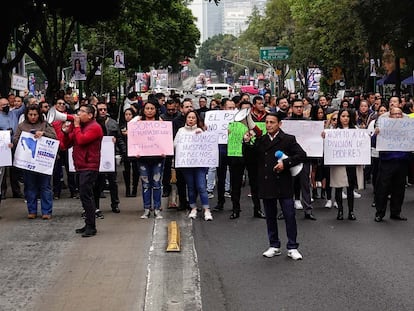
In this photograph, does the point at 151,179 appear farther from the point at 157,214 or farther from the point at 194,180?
the point at 194,180

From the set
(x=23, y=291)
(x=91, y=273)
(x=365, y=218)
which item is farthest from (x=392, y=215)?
(x=23, y=291)

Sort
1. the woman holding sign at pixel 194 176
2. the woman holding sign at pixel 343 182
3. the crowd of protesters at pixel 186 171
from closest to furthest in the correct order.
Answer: the crowd of protesters at pixel 186 171 < the woman holding sign at pixel 343 182 < the woman holding sign at pixel 194 176

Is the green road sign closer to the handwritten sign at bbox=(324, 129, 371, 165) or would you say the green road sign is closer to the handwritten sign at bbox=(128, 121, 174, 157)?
the handwritten sign at bbox=(324, 129, 371, 165)

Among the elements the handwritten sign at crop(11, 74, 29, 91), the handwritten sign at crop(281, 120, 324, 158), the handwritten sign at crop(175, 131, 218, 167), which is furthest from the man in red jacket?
the handwritten sign at crop(11, 74, 29, 91)

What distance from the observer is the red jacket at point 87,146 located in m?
10.1

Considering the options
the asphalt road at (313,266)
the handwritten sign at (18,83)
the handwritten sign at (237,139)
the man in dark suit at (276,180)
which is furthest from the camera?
the handwritten sign at (18,83)

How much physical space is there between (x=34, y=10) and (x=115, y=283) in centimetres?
1178

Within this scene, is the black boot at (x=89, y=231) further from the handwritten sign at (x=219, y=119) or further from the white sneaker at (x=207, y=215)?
the handwritten sign at (x=219, y=119)

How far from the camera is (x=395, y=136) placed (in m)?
11.3

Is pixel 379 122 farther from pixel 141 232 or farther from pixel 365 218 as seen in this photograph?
pixel 141 232

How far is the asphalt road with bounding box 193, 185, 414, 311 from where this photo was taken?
→ 6.89 meters

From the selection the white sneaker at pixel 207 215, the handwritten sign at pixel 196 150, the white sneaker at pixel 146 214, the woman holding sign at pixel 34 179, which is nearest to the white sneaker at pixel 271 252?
the white sneaker at pixel 207 215

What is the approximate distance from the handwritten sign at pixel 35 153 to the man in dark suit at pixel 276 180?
4.16 meters

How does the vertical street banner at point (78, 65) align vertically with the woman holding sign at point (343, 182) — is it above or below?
above
